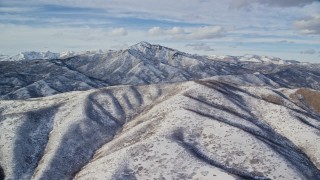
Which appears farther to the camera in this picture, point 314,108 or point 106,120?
point 314,108

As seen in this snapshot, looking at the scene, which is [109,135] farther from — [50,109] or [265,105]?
[265,105]

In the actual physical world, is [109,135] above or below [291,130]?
below

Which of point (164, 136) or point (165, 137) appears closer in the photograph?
point (165, 137)

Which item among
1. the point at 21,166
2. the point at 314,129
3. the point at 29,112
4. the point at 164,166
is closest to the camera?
the point at 164,166

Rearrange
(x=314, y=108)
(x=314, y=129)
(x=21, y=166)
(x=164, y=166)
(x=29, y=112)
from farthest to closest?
(x=314, y=108) → (x=29, y=112) → (x=314, y=129) → (x=21, y=166) → (x=164, y=166)

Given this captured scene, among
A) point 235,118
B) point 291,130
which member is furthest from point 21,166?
point 291,130

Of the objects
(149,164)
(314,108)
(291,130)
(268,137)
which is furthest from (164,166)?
(314,108)
